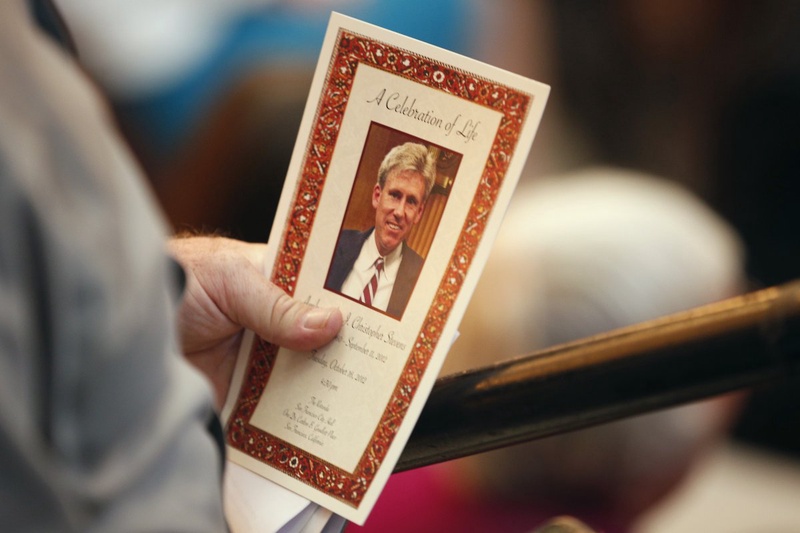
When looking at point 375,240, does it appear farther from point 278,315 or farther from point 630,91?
point 630,91

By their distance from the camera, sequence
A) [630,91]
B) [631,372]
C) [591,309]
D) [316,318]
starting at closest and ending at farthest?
[631,372] → [316,318] → [591,309] → [630,91]

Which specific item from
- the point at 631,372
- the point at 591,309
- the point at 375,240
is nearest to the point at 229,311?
the point at 375,240

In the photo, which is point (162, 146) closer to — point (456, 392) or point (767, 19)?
point (767, 19)

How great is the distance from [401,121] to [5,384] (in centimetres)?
52

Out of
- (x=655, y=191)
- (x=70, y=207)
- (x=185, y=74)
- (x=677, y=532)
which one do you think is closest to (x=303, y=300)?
(x=70, y=207)

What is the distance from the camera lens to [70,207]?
48cm

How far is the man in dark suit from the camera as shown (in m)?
0.90

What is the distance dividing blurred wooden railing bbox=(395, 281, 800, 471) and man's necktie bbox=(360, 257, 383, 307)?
180 millimetres

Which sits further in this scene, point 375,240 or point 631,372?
point 375,240

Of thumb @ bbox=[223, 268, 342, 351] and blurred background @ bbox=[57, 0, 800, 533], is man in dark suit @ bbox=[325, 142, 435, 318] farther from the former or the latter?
blurred background @ bbox=[57, 0, 800, 533]

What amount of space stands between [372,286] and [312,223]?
0.09 meters

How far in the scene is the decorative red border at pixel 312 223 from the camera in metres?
0.88

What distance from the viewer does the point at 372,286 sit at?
3.01 ft

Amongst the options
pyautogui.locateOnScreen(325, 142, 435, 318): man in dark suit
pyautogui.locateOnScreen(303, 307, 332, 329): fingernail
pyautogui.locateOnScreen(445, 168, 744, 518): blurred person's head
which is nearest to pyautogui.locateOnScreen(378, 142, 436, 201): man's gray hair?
pyautogui.locateOnScreen(325, 142, 435, 318): man in dark suit
